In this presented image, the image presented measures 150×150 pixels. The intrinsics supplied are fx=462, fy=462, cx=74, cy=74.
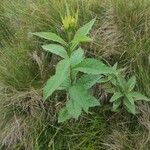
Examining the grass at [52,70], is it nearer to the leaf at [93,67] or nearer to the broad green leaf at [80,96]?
the broad green leaf at [80,96]

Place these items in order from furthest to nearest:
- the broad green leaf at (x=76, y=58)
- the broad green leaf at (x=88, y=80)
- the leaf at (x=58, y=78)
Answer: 1. the broad green leaf at (x=88, y=80)
2. the broad green leaf at (x=76, y=58)
3. the leaf at (x=58, y=78)

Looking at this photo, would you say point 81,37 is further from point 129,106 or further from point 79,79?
point 129,106

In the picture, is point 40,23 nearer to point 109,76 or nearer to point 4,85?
point 4,85

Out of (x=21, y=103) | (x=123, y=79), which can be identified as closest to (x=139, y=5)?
(x=123, y=79)

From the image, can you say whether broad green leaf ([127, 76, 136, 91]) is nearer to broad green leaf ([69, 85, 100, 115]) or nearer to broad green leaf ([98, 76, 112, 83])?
broad green leaf ([98, 76, 112, 83])

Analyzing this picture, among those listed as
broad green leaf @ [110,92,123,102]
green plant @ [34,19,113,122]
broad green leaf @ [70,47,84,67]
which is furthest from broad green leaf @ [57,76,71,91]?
broad green leaf @ [110,92,123,102]

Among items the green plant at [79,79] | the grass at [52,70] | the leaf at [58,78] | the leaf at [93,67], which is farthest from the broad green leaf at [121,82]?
the leaf at [58,78]
